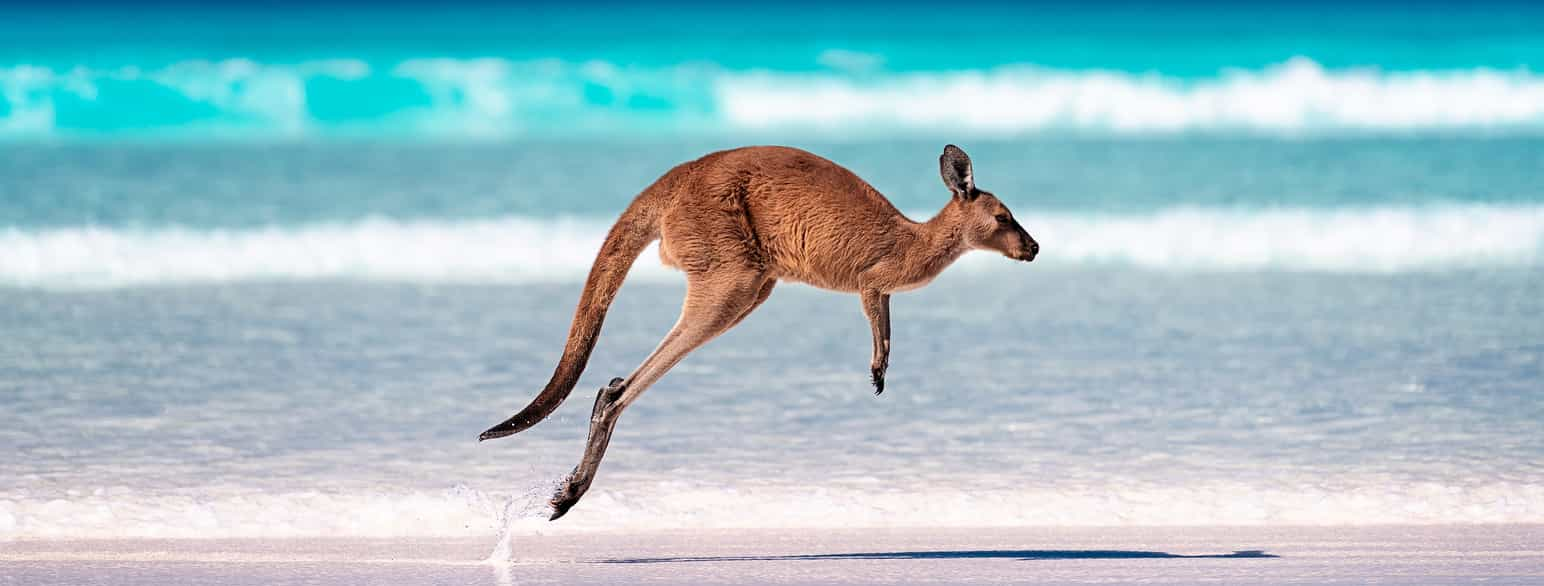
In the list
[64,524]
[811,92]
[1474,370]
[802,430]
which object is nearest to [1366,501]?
[802,430]

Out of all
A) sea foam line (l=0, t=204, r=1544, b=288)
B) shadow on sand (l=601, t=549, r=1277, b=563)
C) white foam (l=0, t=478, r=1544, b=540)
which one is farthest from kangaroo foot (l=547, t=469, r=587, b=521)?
sea foam line (l=0, t=204, r=1544, b=288)

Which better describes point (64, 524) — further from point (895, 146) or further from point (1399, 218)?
point (895, 146)

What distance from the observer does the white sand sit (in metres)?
4.16

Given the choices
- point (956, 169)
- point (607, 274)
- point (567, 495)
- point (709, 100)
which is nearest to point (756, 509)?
point (567, 495)

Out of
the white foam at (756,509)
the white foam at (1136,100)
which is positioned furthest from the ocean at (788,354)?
the white foam at (1136,100)

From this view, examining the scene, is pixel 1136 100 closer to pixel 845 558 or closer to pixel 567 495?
pixel 845 558

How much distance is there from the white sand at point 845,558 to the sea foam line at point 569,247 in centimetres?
712

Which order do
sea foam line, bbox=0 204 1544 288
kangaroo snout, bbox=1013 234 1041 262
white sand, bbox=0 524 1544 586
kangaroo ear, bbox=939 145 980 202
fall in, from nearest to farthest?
1. kangaroo ear, bbox=939 145 980 202
2. kangaroo snout, bbox=1013 234 1041 262
3. white sand, bbox=0 524 1544 586
4. sea foam line, bbox=0 204 1544 288

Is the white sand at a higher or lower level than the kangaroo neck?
lower

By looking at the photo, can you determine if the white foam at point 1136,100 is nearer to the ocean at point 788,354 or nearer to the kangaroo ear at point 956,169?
the ocean at point 788,354

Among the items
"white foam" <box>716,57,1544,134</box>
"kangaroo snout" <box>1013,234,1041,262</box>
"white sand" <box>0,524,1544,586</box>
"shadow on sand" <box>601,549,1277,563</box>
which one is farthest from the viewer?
"white foam" <box>716,57,1544,134</box>

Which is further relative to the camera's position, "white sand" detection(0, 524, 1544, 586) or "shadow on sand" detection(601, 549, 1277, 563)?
"shadow on sand" detection(601, 549, 1277, 563)

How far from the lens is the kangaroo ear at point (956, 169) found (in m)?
3.62

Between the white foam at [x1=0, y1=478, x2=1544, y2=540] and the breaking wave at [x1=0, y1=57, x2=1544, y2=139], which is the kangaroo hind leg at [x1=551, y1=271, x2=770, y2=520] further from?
the breaking wave at [x1=0, y1=57, x2=1544, y2=139]
